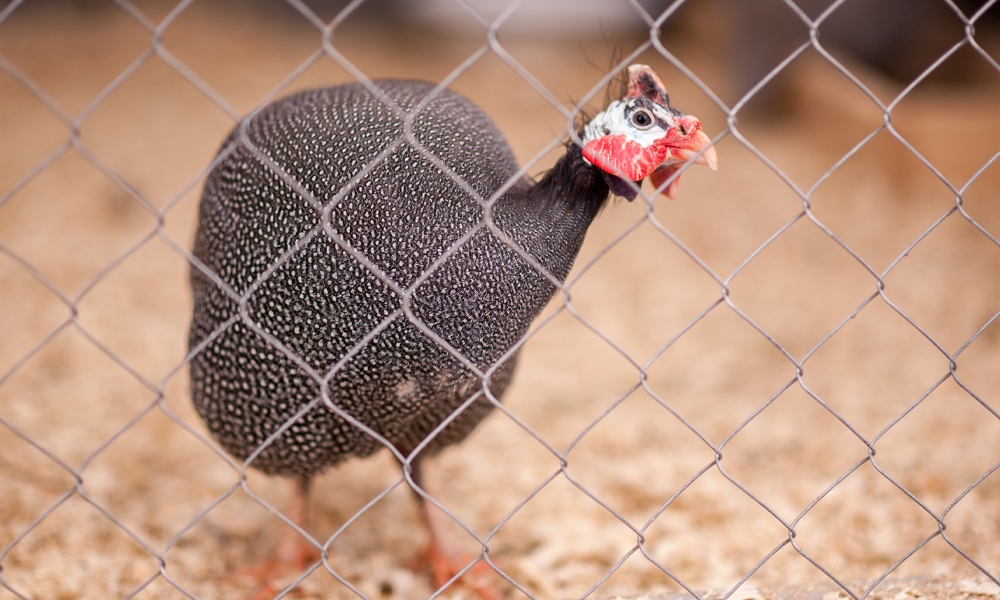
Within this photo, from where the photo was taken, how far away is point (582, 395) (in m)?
3.29

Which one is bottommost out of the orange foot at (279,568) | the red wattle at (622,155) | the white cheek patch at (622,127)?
the orange foot at (279,568)

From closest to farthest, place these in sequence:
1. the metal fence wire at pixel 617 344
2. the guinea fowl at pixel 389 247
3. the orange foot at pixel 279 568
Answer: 1. the guinea fowl at pixel 389 247
2. the metal fence wire at pixel 617 344
3. the orange foot at pixel 279 568

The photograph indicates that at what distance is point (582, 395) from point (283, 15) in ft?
13.6

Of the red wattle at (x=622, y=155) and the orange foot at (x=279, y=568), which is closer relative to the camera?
the red wattle at (x=622, y=155)

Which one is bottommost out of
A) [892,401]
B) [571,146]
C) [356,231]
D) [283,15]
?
[283,15]

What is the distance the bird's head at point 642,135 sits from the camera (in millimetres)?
1708

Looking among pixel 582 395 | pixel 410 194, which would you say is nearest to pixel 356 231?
pixel 410 194

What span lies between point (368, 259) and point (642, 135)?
62 cm

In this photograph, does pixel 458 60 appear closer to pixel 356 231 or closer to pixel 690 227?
pixel 690 227

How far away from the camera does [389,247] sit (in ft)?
5.49

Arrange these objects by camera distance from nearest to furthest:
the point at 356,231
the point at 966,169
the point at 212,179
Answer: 1. the point at 356,231
2. the point at 212,179
3. the point at 966,169

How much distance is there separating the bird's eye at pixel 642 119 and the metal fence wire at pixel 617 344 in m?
0.15

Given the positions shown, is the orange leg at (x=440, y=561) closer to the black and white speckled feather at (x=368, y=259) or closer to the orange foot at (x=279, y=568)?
the orange foot at (x=279, y=568)

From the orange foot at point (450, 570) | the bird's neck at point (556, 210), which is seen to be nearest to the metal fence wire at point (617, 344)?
Result: the orange foot at point (450, 570)
